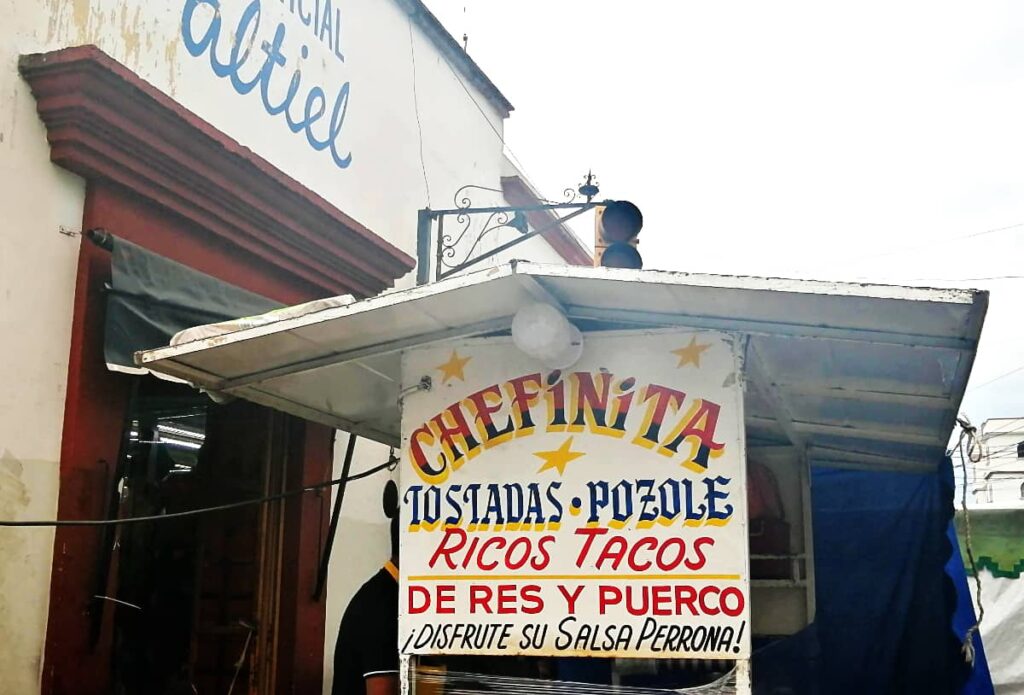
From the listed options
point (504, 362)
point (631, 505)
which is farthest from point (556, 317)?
point (631, 505)

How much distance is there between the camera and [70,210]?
15.6 ft

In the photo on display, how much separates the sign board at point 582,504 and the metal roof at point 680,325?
0.19 m

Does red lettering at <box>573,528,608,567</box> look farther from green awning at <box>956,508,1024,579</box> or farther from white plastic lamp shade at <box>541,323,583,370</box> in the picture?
green awning at <box>956,508,1024,579</box>

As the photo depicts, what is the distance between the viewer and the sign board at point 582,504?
354 cm

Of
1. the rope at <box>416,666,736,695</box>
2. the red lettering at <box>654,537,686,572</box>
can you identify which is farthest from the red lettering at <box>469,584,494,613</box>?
the red lettering at <box>654,537,686,572</box>

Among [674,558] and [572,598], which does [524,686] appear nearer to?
[572,598]

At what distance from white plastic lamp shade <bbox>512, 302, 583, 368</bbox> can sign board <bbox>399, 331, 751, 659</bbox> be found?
8.1 inches

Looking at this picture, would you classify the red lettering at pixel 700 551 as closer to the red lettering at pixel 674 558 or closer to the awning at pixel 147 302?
the red lettering at pixel 674 558

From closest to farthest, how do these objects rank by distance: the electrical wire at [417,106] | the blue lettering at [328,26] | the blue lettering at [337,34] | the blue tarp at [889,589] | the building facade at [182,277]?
the building facade at [182,277] → the blue tarp at [889,589] → the blue lettering at [328,26] → the blue lettering at [337,34] → the electrical wire at [417,106]

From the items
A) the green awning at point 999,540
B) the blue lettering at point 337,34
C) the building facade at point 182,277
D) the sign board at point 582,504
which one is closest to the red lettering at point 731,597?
the sign board at point 582,504

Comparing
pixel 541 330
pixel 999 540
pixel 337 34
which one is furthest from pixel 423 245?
pixel 999 540

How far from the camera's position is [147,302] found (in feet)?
15.9

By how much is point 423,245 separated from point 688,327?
5.05 m

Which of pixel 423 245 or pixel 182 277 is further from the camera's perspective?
pixel 423 245
